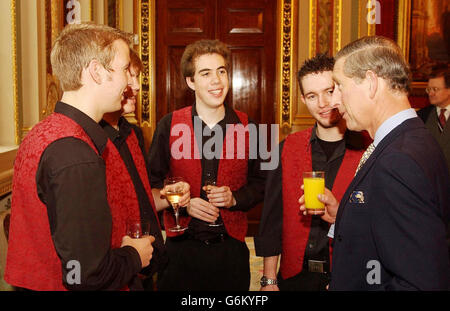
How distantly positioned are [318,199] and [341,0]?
14.3 feet

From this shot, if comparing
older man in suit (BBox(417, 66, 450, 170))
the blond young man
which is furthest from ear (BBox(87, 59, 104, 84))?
older man in suit (BBox(417, 66, 450, 170))

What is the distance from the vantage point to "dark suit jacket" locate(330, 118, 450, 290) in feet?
3.70

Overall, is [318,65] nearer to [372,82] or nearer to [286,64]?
[372,82]

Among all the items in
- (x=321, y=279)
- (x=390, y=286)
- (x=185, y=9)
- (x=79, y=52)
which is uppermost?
(x=185, y=9)

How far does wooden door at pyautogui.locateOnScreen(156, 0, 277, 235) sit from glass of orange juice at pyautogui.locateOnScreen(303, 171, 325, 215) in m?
3.94

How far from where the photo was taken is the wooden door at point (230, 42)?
5.67m

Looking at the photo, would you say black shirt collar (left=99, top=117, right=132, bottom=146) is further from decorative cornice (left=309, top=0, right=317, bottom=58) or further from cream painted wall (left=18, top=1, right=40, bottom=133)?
decorative cornice (left=309, top=0, right=317, bottom=58)

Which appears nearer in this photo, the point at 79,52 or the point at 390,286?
the point at 390,286

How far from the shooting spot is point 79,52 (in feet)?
4.69

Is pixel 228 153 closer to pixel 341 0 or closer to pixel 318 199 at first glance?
pixel 318 199

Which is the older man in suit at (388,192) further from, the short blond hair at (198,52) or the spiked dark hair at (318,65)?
the short blond hair at (198,52)

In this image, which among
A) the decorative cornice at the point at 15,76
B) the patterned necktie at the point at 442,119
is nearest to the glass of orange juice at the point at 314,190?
the decorative cornice at the point at 15,76

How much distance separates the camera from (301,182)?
2117 millimetres

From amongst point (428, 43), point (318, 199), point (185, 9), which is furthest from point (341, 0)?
point (318, 199)
